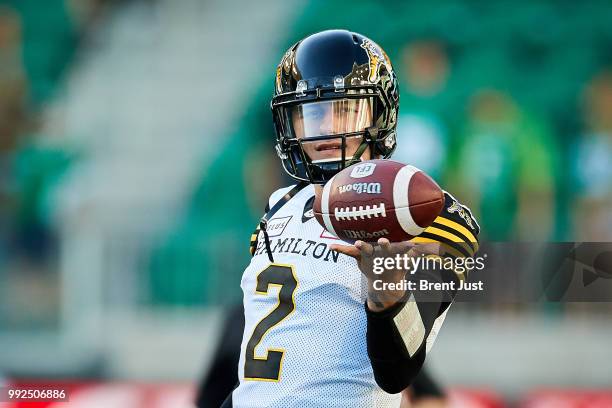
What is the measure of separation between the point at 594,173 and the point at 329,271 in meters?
5.08

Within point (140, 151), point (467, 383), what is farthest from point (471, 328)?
point (140, 151)

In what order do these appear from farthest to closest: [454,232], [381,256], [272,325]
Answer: [272,325] < [454,232] < [381,256]

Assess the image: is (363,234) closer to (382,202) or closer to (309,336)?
(382,202)

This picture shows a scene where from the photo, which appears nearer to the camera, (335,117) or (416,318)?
(416,318)

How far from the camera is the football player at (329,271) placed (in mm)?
2010

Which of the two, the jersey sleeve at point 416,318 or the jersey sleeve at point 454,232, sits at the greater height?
the jersey sleeve at point 454,232

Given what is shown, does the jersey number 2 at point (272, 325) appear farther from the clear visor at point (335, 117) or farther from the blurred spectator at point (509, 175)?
the blurred spectator at point (509, 175)

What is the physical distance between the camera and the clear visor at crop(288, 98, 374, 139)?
7.80 feet

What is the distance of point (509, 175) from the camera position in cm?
674

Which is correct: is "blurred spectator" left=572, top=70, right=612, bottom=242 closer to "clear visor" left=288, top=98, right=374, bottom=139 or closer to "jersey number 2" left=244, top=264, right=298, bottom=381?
"clear visor" left=288, top=98, right=374, bottom=139

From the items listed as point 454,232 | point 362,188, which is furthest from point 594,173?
point 362,188

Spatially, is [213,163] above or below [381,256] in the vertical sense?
below

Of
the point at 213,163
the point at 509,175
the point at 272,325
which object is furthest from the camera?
the point at 213,163

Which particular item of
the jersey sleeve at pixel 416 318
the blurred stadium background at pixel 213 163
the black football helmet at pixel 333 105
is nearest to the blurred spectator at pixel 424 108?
the blurred stadium background at pixel 213 163
